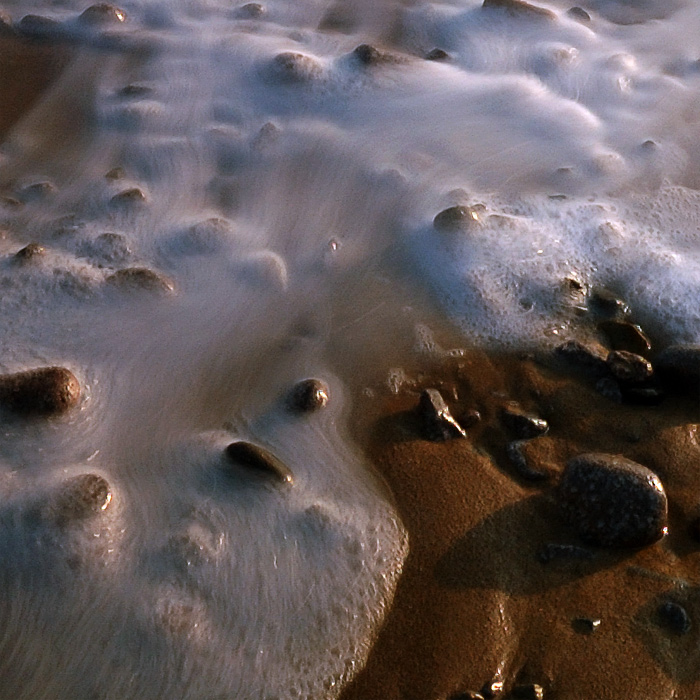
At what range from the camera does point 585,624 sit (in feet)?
6.15

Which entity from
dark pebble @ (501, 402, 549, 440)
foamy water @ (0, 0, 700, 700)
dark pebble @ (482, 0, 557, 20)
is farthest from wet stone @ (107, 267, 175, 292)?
dark pebble @ (482, 0, 557, 20)

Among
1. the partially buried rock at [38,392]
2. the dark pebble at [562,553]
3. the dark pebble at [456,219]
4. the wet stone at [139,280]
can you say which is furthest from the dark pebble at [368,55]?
the dark pebble at [562,553]

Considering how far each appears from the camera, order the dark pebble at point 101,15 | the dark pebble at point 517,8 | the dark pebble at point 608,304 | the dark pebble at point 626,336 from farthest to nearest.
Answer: the dark pebble at point 517,8 → the dark pebble at point 101,15 → the dark pebble at point 608,304 → the dark pebble at point 626,336

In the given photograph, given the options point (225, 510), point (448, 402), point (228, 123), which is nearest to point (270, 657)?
point (225, 510)

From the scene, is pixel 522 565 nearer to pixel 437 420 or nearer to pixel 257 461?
pixel 437 420

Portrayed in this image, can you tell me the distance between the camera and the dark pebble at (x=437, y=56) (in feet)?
13.5

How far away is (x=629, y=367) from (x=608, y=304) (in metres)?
0.38

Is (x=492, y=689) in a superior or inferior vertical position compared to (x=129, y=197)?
inferior

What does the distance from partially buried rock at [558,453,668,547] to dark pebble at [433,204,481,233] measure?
48.8 inches

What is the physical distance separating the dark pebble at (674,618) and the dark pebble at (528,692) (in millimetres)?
367

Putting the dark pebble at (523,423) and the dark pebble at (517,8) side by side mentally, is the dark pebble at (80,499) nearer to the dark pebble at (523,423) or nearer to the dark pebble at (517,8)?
the dark pebble at (523,423)

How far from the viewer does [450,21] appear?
4.44m

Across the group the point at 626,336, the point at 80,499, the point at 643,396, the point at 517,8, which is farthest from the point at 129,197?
the point at 517,8

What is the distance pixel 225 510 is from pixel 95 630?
0.44 meters
